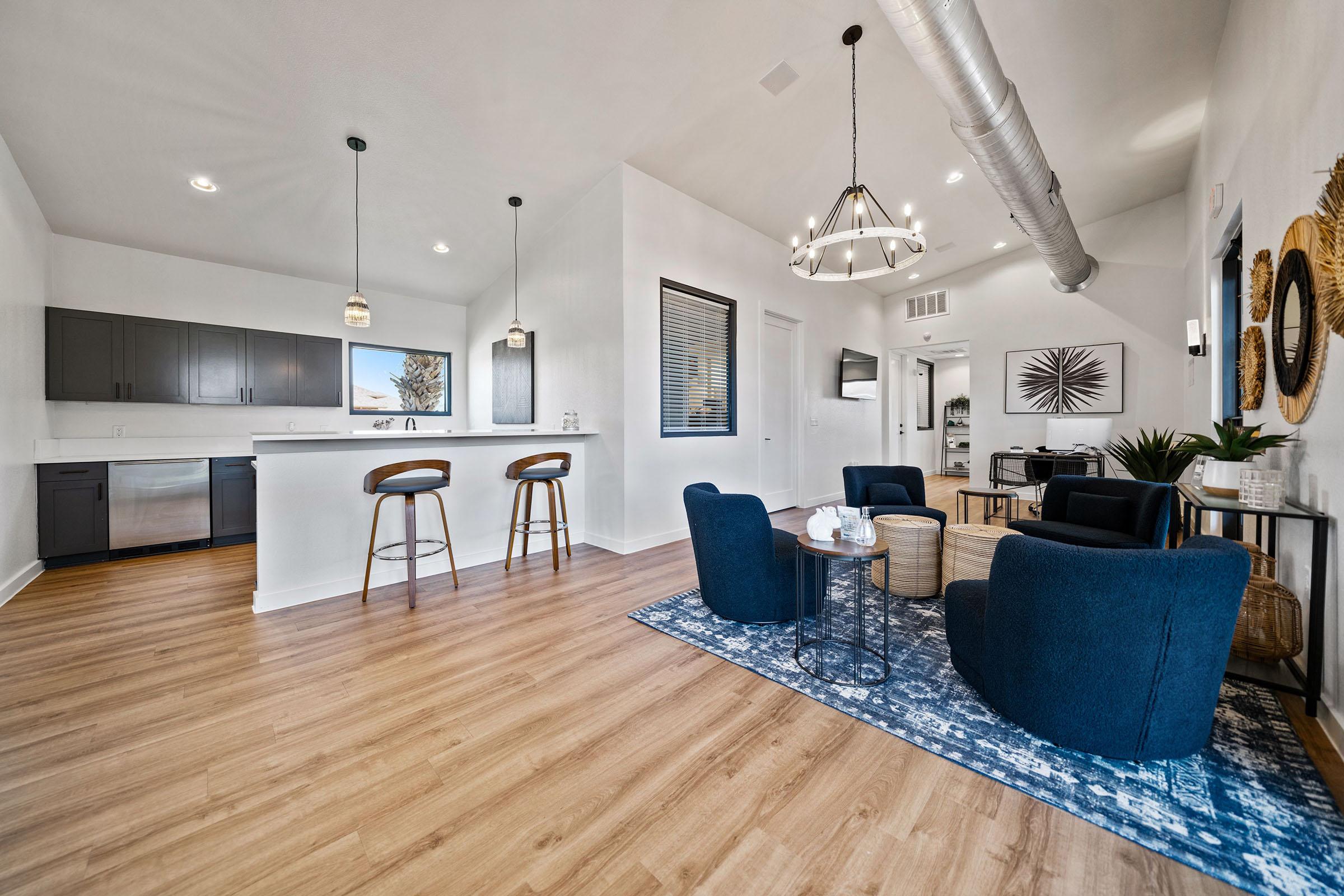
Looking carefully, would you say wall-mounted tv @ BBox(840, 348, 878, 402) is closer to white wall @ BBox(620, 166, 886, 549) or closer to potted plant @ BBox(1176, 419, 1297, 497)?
white wall @ BBox(620, 166, 886, 549)

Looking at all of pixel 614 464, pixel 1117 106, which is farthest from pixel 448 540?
pixel 1117 106

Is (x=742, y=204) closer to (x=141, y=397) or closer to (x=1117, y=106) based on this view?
(x=1117, y=106)

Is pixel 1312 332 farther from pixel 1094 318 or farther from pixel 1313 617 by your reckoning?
pixel 1094 318

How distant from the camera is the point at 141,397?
4.60m

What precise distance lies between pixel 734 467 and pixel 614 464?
169 cm

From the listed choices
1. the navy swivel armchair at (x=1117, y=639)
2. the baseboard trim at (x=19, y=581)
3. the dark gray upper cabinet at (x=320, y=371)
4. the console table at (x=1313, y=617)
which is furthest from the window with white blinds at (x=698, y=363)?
the baseboard trim at (x=19, y=581)

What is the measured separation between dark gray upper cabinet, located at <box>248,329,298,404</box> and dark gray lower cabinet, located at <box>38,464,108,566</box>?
148cm

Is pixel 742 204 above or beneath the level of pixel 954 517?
above

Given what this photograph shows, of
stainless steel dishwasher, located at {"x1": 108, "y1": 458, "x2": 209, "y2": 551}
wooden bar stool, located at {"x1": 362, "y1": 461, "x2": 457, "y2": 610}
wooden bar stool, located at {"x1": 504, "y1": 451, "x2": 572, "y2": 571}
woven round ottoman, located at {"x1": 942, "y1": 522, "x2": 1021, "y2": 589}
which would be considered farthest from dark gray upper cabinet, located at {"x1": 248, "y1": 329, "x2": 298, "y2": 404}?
woven round ottoman, located at {"x1": 942, "y1": 522, "x2": 1021, "y2": 589}

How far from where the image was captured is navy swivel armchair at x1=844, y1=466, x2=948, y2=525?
4.36 m

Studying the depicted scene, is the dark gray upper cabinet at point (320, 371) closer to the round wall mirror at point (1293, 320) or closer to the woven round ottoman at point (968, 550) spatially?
the woven round ottoman at point (968, 550)

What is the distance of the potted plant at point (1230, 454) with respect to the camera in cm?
231

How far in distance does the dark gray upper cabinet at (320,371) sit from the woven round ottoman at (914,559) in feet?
20.5

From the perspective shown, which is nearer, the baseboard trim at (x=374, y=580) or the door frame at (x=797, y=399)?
→ the baseboard trim at (x=374, y=580)
